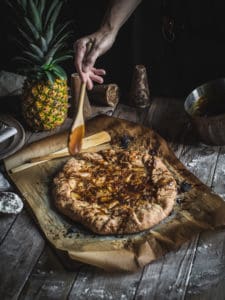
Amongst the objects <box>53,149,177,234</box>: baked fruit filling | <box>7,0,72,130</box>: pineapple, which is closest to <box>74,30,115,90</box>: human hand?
<box>7,0,72,130</box>: pineapple

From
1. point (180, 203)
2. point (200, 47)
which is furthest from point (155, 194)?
point (200, 47)

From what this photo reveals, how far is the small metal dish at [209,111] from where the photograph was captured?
8.52ft

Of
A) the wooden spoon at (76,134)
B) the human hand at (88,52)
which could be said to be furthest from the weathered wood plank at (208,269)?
the human hand at (88,52)

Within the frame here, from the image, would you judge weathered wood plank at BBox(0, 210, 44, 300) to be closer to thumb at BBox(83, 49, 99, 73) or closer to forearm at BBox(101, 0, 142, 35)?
thumb at BBox(83, 49, 99, 73)

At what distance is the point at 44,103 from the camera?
279 centimetres

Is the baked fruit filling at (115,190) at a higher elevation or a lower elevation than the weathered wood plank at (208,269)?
higher

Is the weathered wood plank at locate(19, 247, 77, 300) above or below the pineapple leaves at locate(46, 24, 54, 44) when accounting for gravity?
below

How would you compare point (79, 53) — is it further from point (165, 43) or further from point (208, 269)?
point (208, 269)

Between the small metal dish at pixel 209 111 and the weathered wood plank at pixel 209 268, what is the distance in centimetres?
59

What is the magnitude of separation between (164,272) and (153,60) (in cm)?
157

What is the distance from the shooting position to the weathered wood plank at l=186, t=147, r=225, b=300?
6.44 ft

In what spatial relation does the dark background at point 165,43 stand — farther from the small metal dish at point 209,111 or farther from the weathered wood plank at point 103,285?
the weathered wood plank at point 103,285

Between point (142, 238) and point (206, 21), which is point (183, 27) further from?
point (142, 238)

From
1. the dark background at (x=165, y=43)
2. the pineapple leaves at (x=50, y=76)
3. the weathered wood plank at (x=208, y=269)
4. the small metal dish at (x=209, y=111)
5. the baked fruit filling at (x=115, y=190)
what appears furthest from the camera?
the dark background at (x=165, y=43)
